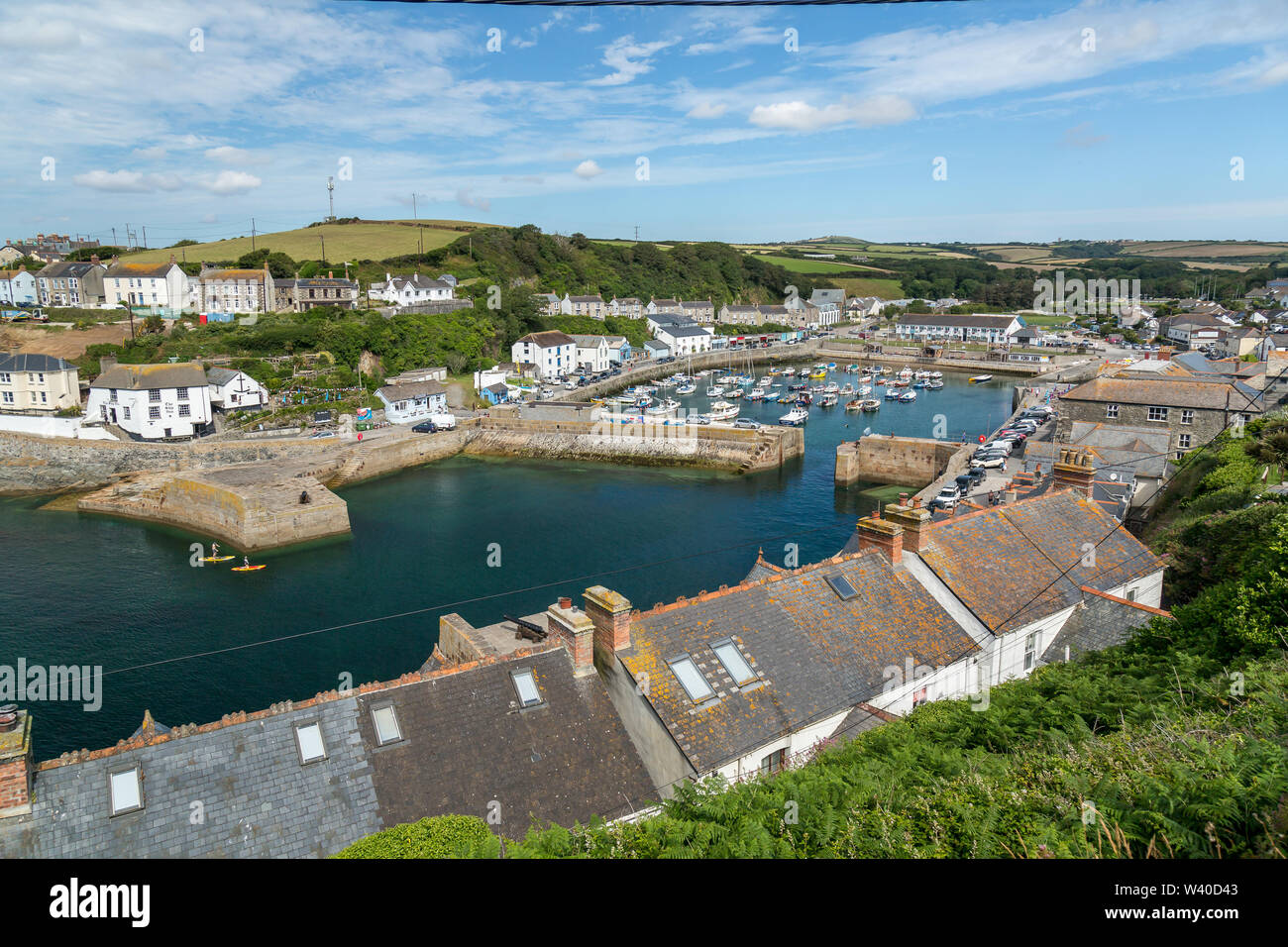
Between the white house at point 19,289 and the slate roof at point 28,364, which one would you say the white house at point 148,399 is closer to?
the slate roof at point 28,364

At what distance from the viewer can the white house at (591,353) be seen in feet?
256

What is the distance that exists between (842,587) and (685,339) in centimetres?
8400

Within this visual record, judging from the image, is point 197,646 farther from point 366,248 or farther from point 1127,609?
point 366,248

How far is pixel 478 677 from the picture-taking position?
11.2 m

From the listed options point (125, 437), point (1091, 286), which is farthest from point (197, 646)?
point (1091, 286)

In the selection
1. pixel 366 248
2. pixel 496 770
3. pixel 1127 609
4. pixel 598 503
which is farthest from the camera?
pixel 366 248

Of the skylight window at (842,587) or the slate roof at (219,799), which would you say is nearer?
the slate roof at (219,799)

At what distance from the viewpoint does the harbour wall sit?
138 feet

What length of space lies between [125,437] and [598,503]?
94.2ft

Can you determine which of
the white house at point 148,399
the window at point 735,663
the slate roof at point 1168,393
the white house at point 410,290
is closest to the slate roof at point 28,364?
the white house at point 148,399

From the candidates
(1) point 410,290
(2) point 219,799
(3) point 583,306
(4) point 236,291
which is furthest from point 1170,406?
(3) point 583,306

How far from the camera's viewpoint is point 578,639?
1148cm

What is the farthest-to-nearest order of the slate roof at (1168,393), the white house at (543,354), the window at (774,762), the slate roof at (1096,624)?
the white house at (543,354) < the slate roof at (1168,393) < the slate roof at (1096,624) < the window at (774,762)

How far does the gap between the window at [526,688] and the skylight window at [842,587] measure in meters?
5.52
